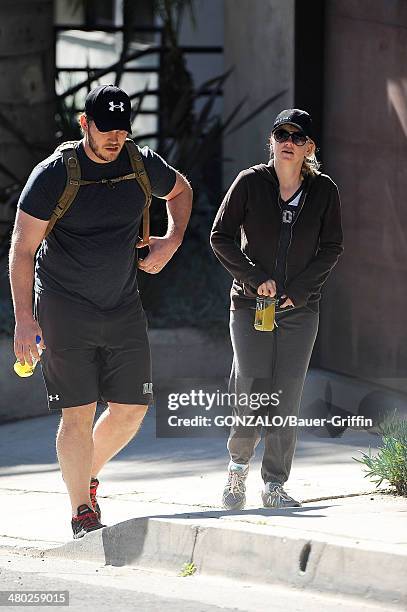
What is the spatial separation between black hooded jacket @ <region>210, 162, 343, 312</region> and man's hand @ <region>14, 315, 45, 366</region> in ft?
3.33

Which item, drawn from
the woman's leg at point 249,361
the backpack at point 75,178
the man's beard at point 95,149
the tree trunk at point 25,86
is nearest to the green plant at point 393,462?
A: the woman's leg at point 249,361

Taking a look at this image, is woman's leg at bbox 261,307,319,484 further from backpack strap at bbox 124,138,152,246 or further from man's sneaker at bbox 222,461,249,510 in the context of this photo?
backpack strap at bbox 124,138,152,246

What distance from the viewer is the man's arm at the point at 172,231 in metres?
6.76

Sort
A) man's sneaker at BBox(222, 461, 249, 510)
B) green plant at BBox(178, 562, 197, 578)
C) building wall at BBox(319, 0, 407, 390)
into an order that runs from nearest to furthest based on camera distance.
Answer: green plant at BBox(178, 562, 197, 578)
man's sneaker at BBox(222, 461, 249, 510)
building wall at BBox(319, 0, 407, 390)

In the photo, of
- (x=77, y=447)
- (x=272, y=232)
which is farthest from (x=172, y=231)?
(x=77, y=447)

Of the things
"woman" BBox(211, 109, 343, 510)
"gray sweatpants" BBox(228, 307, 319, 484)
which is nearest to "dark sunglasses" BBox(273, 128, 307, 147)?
"woman" BBox(211, 109, 343, 510)

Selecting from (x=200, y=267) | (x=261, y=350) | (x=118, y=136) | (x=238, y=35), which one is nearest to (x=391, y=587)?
(x=261, y=350)

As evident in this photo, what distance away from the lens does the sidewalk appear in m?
5.77

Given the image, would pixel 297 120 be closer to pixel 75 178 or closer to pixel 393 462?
pixel 75 178

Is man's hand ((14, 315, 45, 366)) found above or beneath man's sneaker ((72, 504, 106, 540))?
above

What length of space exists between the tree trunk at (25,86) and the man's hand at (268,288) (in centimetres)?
456

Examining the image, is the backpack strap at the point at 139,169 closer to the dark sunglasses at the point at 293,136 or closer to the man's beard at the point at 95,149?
the man's beard at the point at 95,149

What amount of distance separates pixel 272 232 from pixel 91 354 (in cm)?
98

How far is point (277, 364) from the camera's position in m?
6.87
